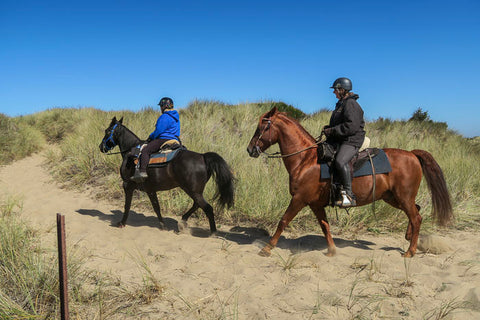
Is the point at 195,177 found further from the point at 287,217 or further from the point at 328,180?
the point at 328,180

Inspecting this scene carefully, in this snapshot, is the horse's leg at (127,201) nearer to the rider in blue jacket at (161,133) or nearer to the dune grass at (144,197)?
the rider in blue jacket at (161,133)

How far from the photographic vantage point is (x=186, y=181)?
5984 mm

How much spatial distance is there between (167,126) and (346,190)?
3519 millimetres

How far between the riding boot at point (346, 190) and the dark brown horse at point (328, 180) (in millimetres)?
221

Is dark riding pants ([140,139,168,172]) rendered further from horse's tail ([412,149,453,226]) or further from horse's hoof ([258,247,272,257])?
horse's tail ([412,149,453,226])

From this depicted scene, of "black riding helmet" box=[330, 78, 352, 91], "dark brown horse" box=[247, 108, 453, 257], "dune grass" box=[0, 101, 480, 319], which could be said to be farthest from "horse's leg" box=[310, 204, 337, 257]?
"black riding helmet" box=[330, 78, 352, 91]

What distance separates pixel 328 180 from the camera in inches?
194

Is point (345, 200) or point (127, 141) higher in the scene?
point (127, 141)

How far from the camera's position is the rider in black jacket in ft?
15.3

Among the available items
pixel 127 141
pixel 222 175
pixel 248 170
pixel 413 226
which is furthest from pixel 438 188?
pixel 127 141

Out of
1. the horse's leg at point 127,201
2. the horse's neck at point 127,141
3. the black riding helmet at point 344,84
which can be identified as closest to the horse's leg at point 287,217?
the black riding helmet at point 344,84

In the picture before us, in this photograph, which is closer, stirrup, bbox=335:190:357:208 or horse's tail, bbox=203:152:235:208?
stirrup, bbox=335:190:357:208

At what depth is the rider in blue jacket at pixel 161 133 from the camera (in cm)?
618

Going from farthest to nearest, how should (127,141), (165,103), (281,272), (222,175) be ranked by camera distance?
(127,141) → (165,103) → (222,175) → (281,272)
